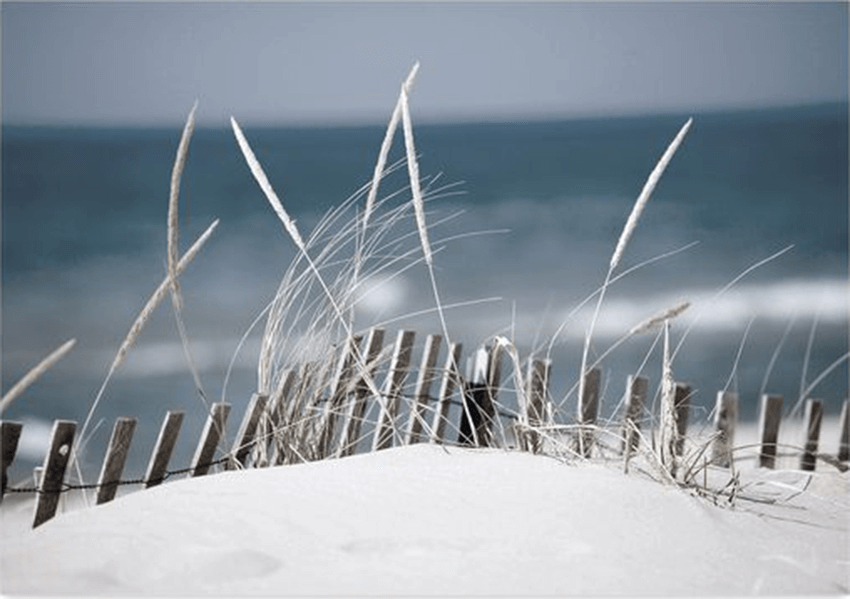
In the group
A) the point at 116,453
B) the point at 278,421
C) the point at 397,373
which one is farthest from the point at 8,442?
the point at 397,373

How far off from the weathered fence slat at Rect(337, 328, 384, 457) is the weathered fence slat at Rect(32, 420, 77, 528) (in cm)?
65

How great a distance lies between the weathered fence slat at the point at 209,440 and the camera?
9.41ft

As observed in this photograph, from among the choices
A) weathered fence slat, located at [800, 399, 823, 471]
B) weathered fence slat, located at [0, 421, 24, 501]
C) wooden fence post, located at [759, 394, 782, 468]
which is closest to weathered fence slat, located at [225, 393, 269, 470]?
weathered fence slat, located at [0, 421, 24, 501]

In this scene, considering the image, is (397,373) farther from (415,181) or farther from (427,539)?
(427,539)

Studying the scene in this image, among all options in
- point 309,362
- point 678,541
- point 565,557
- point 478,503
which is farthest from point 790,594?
point 309,362

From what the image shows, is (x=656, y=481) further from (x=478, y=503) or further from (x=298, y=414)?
(x=298, y=414)

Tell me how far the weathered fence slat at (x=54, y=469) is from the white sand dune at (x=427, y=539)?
76 cm

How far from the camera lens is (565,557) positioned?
167 cm

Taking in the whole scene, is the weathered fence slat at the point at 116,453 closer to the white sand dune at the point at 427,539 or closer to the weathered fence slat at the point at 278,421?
the weathered fence slat at the point at 278,421

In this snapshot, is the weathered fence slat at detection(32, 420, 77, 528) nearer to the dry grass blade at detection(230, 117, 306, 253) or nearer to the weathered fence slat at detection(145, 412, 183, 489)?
the weathered fence slat at detection(145, 412, 183, 489)

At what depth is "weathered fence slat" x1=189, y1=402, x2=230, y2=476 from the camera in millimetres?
2867

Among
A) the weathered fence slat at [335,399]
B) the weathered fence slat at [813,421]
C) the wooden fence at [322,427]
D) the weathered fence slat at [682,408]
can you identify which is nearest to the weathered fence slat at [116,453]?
the wooden fence at [322,427]

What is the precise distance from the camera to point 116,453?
9.34 ft

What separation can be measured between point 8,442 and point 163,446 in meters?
0.40
